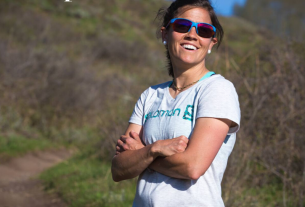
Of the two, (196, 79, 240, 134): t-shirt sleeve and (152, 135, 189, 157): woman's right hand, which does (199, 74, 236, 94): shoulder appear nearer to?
(196, 79, 240, 134): t-shirt sleeve

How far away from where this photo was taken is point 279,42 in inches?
266

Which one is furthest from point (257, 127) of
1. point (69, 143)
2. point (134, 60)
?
point (134, 60)

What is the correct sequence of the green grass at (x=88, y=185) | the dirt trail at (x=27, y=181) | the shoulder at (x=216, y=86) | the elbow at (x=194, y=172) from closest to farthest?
1. the elbow at (x=194, y=172)
2. the shoulder at (x=216, y=86)
3. the green grass at (x=88, y=185)
4. the dirt trail at (x=27, y=181)

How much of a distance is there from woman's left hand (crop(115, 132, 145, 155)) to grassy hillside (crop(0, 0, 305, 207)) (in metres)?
2.07

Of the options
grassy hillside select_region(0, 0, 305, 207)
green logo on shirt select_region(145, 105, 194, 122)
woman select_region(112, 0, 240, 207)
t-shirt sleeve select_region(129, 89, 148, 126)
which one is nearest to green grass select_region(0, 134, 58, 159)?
grassy hillside select_region(0, 0, 305, 207)

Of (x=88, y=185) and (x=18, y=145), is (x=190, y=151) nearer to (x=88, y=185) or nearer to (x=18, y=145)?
(x=88, y=185)

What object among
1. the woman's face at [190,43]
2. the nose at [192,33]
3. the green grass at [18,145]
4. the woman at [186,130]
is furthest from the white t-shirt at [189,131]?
the green grass at [18,145]

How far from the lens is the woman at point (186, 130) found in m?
1.97

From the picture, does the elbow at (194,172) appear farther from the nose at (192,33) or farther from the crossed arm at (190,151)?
the nose at (192,33)

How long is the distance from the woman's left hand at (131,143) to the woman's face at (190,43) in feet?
1.79

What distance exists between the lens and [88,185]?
570 centimetres

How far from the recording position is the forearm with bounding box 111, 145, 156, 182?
82.8 inches

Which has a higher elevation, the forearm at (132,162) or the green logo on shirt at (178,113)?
the green logo on shirt at (178,113)

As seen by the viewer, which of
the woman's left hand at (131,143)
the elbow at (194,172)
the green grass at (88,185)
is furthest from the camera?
the green grass at (88,185)
